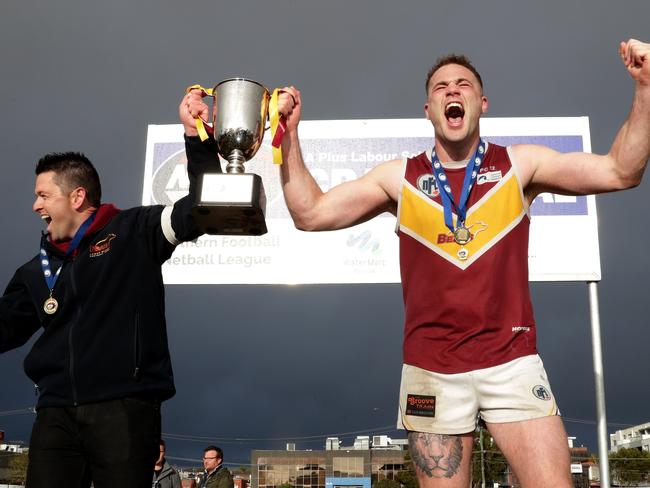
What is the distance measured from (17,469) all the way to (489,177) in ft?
325

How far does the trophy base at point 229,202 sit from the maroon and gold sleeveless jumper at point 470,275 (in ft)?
2.27

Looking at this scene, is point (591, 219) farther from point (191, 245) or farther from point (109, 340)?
point (109, 340)

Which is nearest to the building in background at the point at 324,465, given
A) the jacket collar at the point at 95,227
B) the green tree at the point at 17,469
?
the green tree at the point at 17,469

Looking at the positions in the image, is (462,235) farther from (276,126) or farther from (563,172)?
(276,126)

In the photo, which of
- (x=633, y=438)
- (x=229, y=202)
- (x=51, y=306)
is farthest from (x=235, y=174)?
(x=633, y=438)

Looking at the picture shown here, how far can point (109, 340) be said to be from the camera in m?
3.51

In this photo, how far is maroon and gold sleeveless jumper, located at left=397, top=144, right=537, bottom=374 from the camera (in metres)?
3.00

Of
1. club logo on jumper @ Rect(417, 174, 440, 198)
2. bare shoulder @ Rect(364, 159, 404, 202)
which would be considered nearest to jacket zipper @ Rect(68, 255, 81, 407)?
bare shoulder @ Rect(364, 159, 404, 202)

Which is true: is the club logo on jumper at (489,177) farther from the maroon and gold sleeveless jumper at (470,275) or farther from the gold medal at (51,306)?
the gold medal at (51,306)

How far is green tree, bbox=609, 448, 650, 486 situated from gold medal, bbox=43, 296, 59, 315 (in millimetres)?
90556

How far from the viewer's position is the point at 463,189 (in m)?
3.20

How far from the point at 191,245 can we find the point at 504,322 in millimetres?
6553

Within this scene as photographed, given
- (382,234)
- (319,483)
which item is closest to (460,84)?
(382,234)

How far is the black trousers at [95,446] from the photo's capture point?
3338mm
